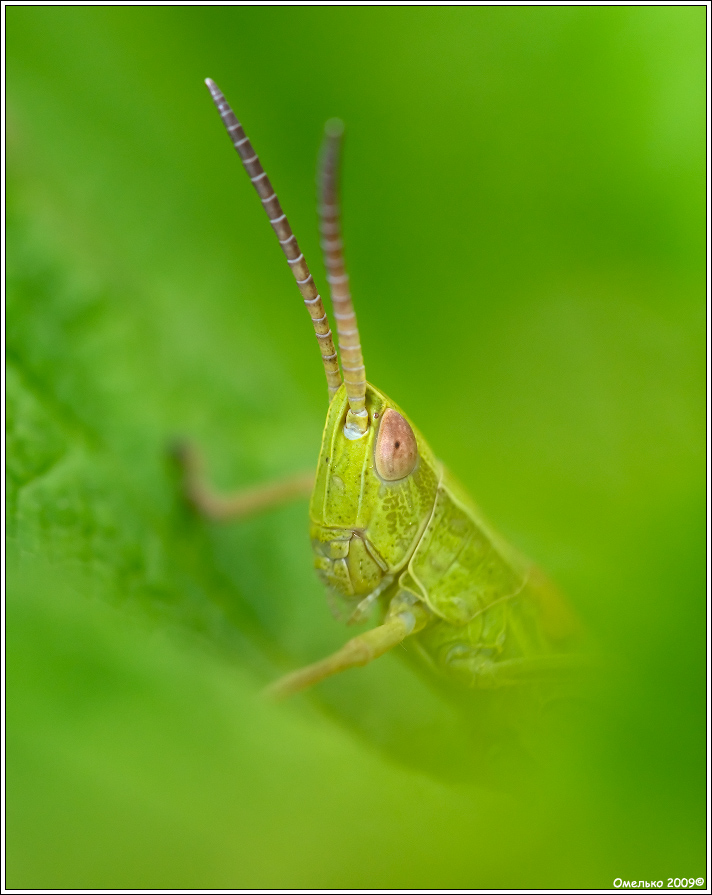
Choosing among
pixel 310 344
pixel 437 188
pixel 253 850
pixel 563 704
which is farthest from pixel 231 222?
pixel 253 850

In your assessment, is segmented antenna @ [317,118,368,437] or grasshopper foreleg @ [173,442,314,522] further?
grasshopper foreleg @ [173,442,314,522]

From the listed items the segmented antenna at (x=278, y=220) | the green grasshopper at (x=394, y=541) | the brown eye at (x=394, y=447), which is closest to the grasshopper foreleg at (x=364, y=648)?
the green grasshopper at (x=394, y=541)

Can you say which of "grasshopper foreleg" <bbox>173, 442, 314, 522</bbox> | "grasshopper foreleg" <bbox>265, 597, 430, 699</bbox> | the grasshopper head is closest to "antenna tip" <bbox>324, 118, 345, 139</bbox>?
the grasshopper head

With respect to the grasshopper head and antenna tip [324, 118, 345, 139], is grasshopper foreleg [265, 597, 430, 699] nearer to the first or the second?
the grasshopper head

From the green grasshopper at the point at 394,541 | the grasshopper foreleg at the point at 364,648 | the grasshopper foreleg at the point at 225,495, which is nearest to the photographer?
the grasshopper foreleg at the point at 364,648

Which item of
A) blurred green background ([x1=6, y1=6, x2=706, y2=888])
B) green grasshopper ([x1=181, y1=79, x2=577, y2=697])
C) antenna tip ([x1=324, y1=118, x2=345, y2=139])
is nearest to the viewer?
blurred green background ([x1=6, y1=6, x2=706, y2=888])

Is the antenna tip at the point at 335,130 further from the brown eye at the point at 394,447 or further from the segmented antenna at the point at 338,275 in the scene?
the brown eye at the point at 394,447

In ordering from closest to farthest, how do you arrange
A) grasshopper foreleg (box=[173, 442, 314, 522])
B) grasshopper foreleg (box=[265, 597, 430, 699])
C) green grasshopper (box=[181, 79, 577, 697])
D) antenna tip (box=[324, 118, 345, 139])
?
antenna tip (box=[324, 118, 345, 139]) < grasshopper foreleg (box=[265, 597, 430, 699]) < green grasshopper (box=[181, 79, 577, 697]) < grasshopper foreleg (box=[173, 442, 314, 522])

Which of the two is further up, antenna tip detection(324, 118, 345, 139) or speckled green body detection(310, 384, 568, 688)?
antenna tip detection(324, 118, 345, 139)

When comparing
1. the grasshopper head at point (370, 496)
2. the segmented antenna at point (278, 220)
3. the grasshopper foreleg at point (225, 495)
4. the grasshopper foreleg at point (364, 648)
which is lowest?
the grasshopper foreleg at point (364, 648)
